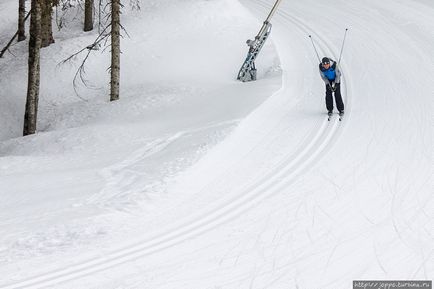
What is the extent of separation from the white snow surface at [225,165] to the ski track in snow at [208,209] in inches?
1.3

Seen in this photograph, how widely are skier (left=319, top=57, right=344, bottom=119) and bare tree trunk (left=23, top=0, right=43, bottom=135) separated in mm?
8116

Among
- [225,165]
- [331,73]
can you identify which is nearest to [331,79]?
[331,73]

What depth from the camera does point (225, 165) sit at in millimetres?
11742

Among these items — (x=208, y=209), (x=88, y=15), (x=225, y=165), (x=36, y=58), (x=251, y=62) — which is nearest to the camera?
(x=208, y=209)

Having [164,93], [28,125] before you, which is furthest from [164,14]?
[28,125]

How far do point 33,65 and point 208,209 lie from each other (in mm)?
9059

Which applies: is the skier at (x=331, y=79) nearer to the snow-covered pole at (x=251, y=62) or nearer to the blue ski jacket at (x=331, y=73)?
the blue ski jacket at (x=331, y=73)

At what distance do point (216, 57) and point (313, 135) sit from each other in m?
7.92

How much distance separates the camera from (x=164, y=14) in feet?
77.0

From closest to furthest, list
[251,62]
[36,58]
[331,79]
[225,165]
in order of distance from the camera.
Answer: [225,165] < [331,79] < [36,58] < [251,62]

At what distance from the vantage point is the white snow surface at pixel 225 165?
8.20m

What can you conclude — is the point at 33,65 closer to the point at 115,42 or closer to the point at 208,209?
the point at 115,42

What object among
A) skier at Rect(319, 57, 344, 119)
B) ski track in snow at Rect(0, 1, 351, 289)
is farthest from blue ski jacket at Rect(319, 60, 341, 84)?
ski track in snow at Rect(0, 1, 351, 289)

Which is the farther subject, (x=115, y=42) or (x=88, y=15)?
(x=88, y=15)
